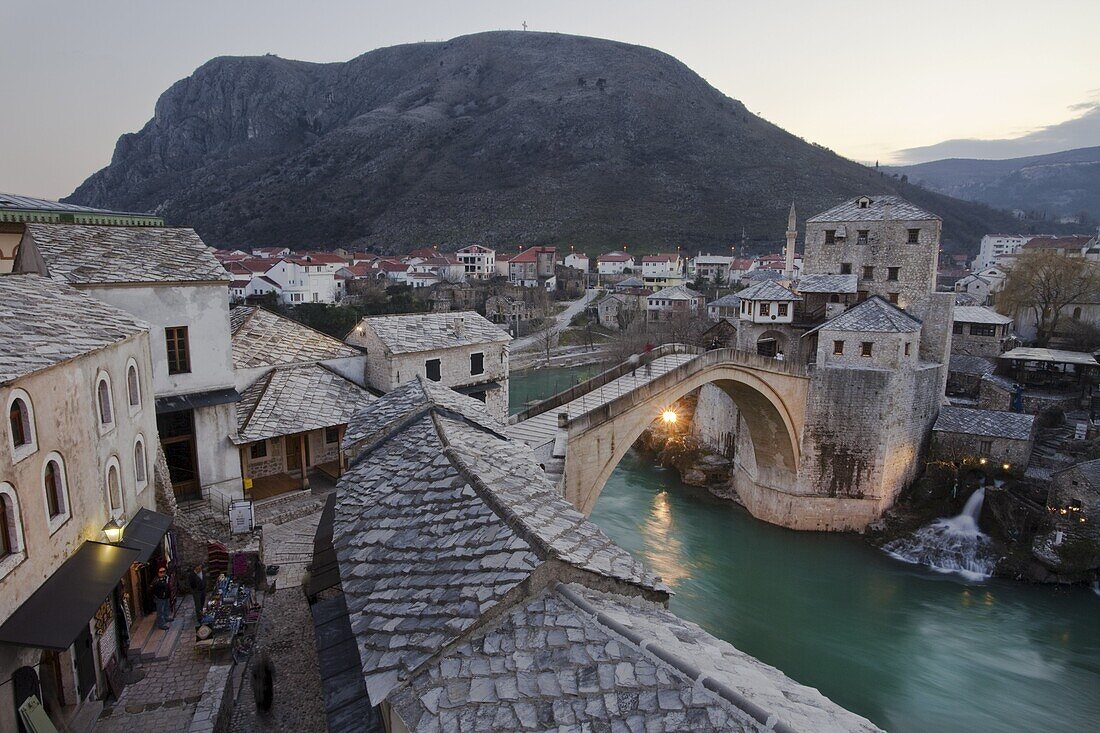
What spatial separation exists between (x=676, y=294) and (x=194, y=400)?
47146 millimetres

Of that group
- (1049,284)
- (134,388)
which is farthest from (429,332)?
(1049,284)

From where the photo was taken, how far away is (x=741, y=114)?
12162cm

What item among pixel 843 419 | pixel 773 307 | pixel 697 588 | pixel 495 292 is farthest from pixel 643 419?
pixel 495 292

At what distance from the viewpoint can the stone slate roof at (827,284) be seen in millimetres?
24500

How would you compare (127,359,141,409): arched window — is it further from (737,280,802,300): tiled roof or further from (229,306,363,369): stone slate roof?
(737,280,802,300): tiled roof

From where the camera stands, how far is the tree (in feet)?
116

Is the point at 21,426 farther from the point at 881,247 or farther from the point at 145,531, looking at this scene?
the point at 881,247

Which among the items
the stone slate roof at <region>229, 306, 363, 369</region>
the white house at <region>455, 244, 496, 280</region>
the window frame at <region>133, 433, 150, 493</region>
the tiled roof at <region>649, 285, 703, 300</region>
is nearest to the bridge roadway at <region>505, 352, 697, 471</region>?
the window frame at <region>133, 433, 150, 493</region>

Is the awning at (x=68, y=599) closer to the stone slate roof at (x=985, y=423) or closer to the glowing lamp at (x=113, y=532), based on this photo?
the glowing lamp at (x=113, y=532)

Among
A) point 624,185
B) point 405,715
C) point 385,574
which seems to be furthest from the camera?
point 624,185

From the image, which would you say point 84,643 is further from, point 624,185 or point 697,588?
point 624,185

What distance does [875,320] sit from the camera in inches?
853

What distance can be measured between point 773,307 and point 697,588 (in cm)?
1190

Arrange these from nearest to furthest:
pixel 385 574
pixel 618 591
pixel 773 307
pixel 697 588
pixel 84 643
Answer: pixel 618 591 → pixel 385 574 → pixel 84 643 → pixel 697 588 → pixel 773 307
